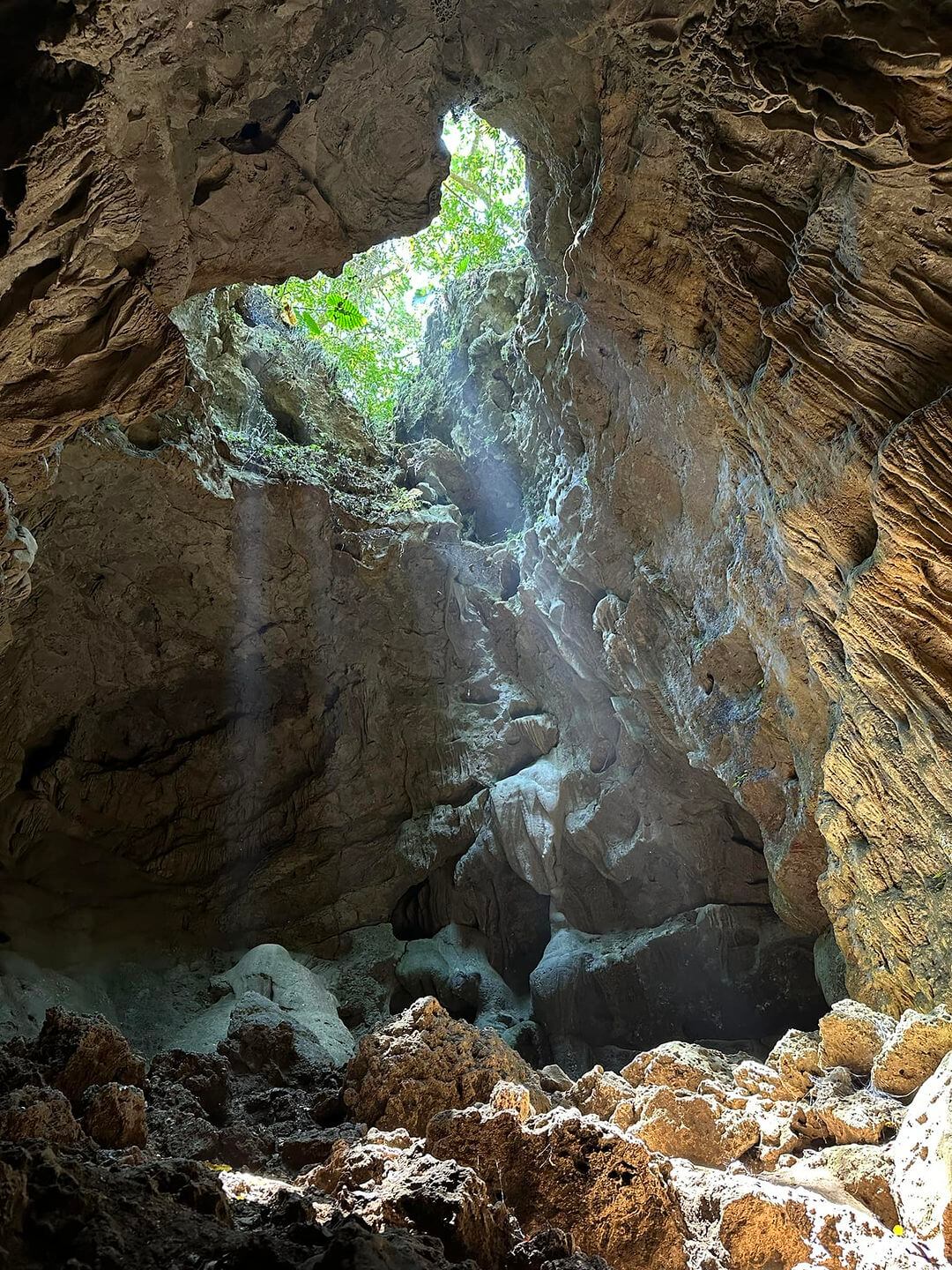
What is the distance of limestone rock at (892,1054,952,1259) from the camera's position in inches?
163

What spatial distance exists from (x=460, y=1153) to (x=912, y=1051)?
3.83 meters

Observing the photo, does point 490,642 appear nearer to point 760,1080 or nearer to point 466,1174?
point 760,1080

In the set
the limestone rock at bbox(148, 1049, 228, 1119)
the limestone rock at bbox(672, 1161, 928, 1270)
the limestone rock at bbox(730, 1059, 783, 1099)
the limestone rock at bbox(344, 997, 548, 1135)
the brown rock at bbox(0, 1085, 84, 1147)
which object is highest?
the brown rock at bbox(0, 1085, 84, 1147)

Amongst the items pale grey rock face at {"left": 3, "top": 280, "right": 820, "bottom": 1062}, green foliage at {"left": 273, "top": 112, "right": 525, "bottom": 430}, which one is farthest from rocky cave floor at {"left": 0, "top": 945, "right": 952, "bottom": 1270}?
green foliage at {"left": 273, "top": 112, "right": 525, "bottom": 430}

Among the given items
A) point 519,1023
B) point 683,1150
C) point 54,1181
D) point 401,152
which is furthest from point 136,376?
point 519,1023

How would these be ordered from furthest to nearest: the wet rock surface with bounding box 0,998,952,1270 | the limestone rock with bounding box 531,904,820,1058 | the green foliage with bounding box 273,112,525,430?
the green foliage with bounding box 273,112,525,430 → the limestone rock with bounding box 531,904,820,1058 → the wet rock surface with bounding box 0,998,952,1270

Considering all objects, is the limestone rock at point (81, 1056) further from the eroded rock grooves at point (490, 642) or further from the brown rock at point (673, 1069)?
the brown rock at point (673, 1069)

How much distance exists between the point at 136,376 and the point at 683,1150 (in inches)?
285

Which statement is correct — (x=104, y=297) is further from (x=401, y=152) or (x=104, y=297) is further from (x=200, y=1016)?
(x=200, y=1016)

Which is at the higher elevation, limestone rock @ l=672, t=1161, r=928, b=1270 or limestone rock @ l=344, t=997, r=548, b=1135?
limestone rock @ l=672, t=1161, r=928, b=1270

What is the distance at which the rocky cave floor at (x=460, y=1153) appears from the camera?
10.0 feet

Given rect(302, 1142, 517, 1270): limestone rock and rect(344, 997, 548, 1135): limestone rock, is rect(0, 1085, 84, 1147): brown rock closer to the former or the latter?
rect(302, 1142, 517, 1270): limestone rock

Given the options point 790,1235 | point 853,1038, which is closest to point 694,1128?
point 853,1038

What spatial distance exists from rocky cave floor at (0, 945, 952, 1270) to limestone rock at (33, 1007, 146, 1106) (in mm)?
17
